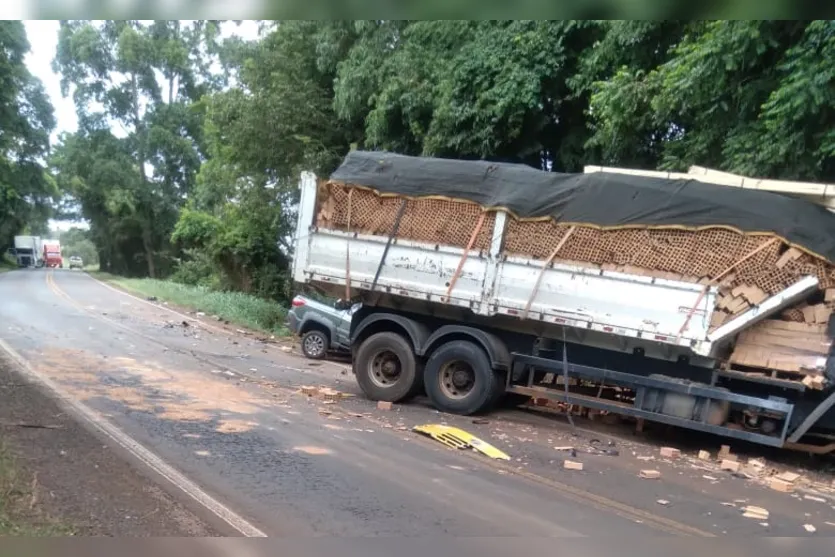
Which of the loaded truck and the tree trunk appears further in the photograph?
the tree trunk

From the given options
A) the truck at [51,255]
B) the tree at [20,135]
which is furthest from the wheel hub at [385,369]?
the truck at [51,255]

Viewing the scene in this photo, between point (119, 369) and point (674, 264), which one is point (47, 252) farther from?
point (674, 264)

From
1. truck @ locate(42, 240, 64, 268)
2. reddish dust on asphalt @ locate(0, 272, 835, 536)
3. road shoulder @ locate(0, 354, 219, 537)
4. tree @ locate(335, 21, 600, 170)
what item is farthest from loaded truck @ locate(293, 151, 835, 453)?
truck @ locate(42, 240, 64, 268)

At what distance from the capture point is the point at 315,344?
1505 centimetres

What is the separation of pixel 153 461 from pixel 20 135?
103 feet

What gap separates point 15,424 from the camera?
7.12 metres

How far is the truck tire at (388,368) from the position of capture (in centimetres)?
1000

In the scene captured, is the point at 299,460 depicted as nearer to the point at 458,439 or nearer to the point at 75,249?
the point at 458,439

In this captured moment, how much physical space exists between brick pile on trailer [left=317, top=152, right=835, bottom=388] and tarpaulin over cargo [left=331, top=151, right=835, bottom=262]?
0.31 feet

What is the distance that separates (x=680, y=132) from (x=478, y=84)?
3.79m

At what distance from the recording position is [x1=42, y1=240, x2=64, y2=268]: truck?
234ft

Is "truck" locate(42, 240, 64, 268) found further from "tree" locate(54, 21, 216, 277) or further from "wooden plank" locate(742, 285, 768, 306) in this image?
"wooden plank" locate(742, 285, 768, 306)

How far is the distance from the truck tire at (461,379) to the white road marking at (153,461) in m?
3.99

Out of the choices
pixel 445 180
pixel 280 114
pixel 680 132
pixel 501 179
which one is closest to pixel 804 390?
pixel 501 179
